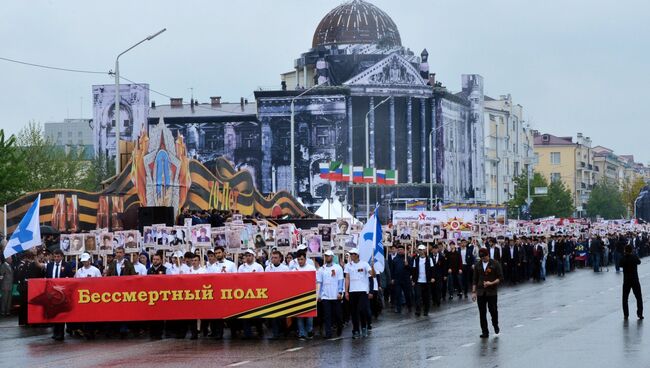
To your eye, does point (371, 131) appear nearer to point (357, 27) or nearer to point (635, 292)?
point (357, 27)

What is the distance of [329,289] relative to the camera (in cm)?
2467

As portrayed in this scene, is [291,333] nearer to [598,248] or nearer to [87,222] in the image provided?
[87,222]

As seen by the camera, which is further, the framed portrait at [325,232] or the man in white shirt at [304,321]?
the framed portrait at [325,232]

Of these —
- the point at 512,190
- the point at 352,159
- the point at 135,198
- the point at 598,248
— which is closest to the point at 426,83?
the point at 352,159

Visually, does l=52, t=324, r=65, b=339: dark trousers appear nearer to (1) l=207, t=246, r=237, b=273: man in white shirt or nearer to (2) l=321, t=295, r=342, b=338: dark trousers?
(1) l=207, t=246, r=237, b=273: man in white shirt

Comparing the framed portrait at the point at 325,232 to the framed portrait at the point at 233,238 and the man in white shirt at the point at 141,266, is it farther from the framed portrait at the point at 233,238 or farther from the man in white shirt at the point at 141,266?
the man in white shirt at the point at 141,266

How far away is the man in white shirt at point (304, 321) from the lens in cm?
2483

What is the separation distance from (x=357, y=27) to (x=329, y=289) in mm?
82491

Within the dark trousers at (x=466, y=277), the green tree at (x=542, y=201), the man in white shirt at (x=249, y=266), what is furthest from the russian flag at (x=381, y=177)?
the man in white shirt at (x=249, y=266)

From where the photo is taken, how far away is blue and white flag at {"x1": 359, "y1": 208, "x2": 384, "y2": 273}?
27484mm

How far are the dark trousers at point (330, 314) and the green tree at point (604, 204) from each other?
418 ft

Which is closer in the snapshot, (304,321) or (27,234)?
(304,321)

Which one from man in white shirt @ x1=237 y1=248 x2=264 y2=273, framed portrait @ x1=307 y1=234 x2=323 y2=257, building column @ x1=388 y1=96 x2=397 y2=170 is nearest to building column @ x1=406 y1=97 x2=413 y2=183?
building column @ x1=388 y1=96 x2=397 y2=170

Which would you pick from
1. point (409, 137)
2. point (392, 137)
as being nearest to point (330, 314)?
point (392, 137)
